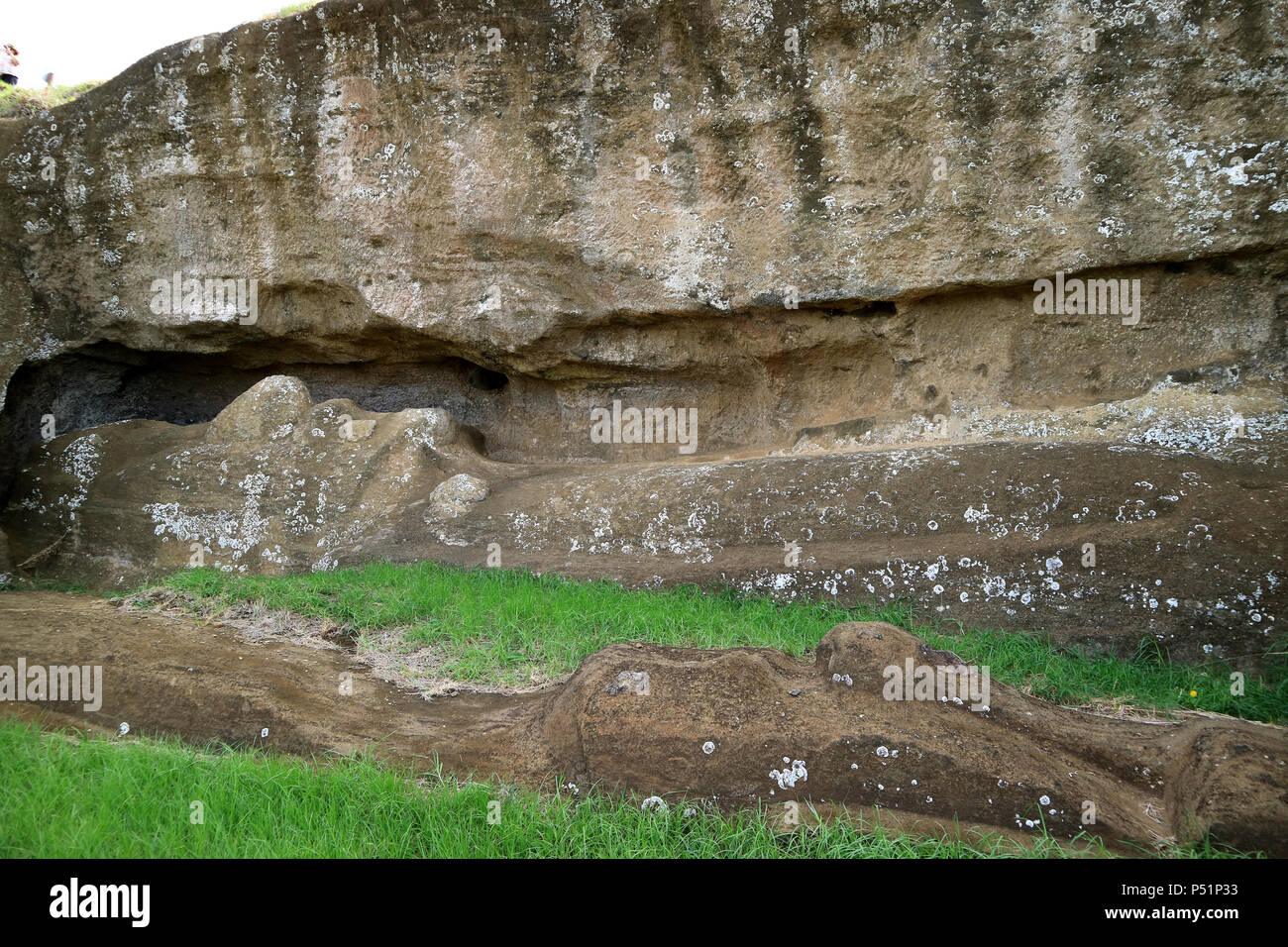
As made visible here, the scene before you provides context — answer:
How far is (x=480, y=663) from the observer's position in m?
5.28

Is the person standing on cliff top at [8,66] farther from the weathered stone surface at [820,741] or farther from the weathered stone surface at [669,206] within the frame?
the weathered stone surface at [820,741]

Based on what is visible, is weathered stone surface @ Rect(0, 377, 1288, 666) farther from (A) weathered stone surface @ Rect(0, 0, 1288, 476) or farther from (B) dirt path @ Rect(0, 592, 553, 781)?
(B) dirt path @ Rect(0, 592, 553, 781)

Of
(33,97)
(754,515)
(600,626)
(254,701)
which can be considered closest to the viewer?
(254,701)

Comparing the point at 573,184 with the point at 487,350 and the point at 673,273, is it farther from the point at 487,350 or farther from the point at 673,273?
the point at 487,350

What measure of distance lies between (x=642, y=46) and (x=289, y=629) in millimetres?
5724

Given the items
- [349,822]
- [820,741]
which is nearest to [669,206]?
[820,741]

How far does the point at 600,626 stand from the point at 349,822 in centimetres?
274

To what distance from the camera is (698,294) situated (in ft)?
27.1

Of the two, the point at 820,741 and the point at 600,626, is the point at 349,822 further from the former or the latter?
the point at 600,626

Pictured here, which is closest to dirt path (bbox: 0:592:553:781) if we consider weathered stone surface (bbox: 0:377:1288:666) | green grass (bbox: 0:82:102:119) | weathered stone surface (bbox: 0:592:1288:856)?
weathered stone surface (bbox: 0:592:1288:856)

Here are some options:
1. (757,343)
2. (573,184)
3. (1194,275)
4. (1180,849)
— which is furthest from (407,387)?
(1180,849)

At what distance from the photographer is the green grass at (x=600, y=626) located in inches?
189

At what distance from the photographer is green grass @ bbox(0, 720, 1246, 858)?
2.99 m

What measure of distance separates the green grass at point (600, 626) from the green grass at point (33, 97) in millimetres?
6630
